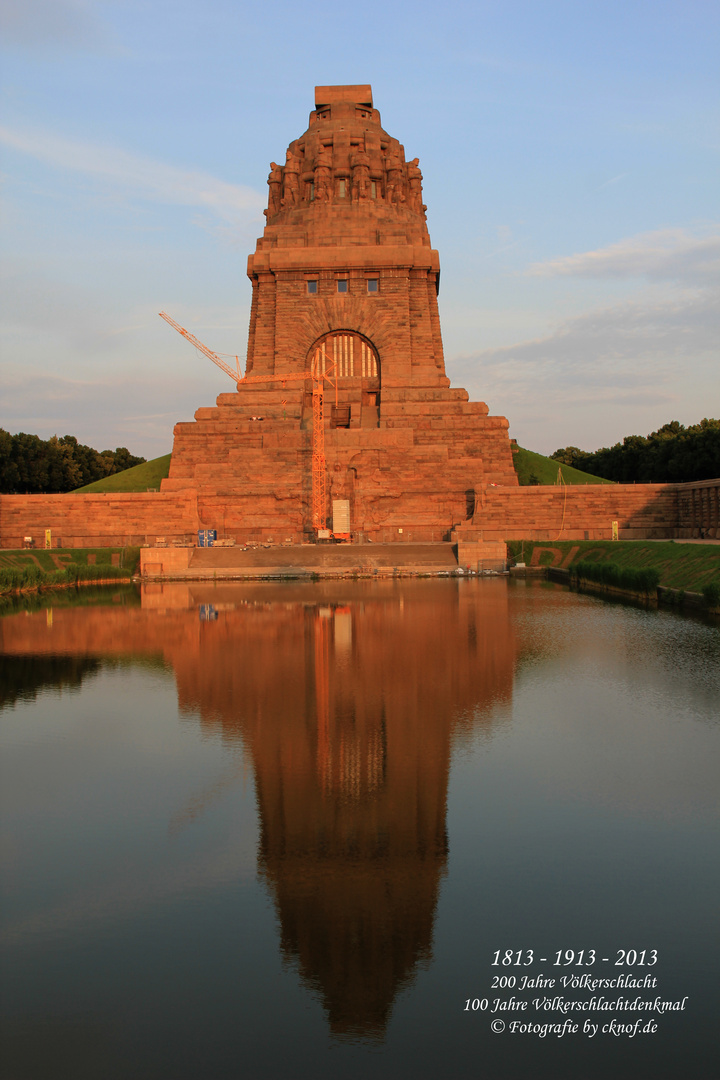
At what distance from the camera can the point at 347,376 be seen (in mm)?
65250

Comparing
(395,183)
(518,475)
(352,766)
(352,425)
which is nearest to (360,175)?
(395,183)

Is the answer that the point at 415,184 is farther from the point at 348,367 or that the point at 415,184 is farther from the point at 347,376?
the point at 347,376

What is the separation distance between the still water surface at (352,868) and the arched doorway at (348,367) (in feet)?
162

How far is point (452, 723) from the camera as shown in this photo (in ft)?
39.9

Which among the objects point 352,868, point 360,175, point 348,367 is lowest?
point 352,868

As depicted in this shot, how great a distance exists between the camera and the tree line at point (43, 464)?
76875mm

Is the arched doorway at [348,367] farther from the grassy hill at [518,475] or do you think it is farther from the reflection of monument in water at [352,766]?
the reflection of monument in water at [352,766]

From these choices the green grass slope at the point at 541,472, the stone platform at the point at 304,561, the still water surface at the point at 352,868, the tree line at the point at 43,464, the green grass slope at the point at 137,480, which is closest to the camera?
the still water surface at the point at 352,868

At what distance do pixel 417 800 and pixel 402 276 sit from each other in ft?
198

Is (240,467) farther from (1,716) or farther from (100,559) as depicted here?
(1,716)

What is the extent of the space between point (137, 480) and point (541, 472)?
31843mm

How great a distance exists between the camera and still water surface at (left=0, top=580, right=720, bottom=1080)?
17.3ft

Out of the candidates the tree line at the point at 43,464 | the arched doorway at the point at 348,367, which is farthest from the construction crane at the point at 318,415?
the tree line at the point at 43,464

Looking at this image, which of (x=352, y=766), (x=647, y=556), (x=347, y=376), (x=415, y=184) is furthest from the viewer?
(x=415, y=184)
